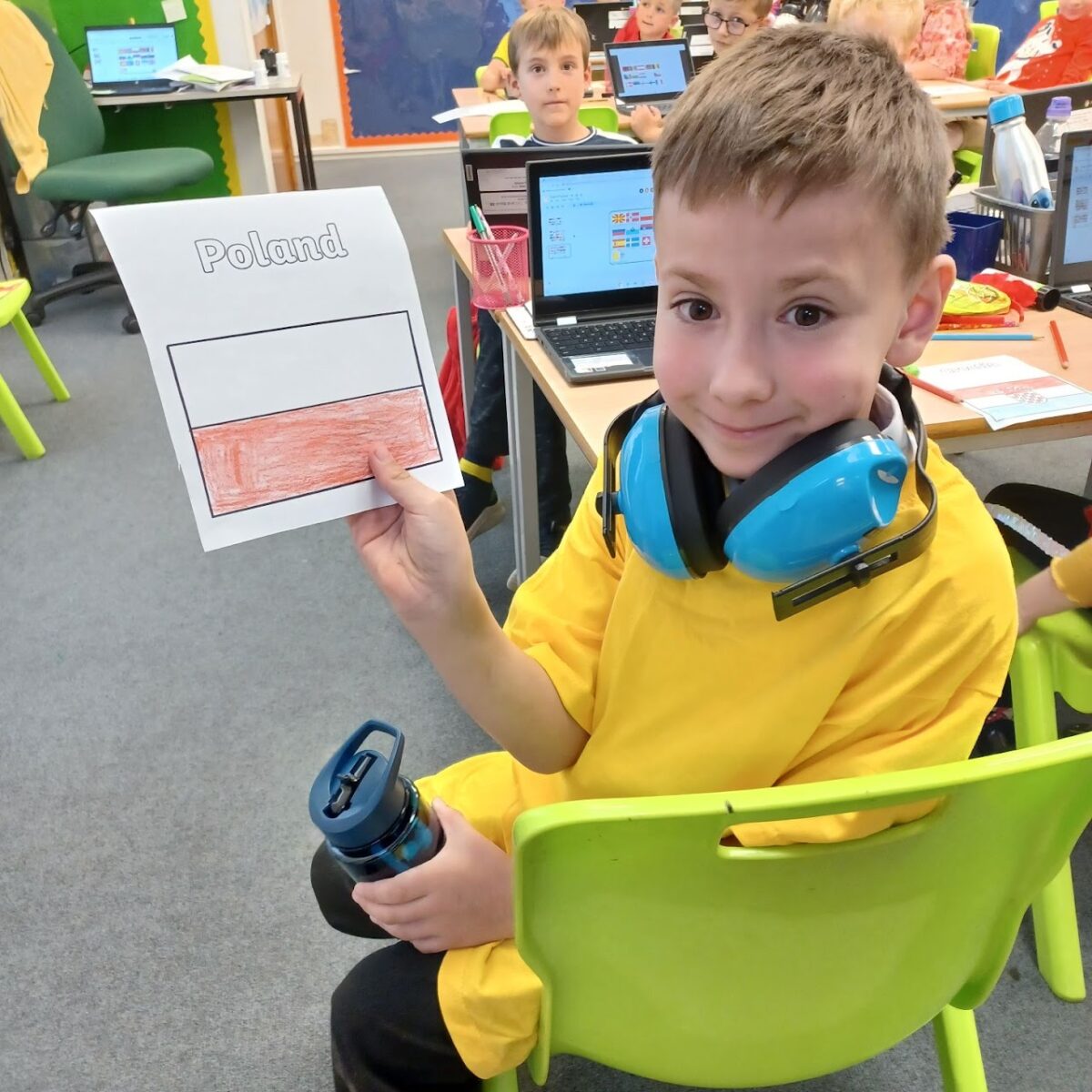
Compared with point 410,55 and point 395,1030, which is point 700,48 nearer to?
point 410,55

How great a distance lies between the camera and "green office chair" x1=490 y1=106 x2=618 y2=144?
2928 mm

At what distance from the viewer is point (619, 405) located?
1.30 m

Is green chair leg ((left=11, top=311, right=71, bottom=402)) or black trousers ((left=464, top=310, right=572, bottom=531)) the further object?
green chair leg ((left=11, top=311, right=71, bottom=402))

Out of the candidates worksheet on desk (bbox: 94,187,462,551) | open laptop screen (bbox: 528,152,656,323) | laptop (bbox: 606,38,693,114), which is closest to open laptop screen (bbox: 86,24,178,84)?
laptop (bbox: 606,38,693,114)

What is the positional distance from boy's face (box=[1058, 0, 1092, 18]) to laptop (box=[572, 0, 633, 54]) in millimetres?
1952

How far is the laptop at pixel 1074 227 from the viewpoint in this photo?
160cm

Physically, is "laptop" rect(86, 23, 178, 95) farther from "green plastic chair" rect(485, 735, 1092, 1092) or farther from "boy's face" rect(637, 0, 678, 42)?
"green plastic chair" rect(485, 735, 1092, 1092)

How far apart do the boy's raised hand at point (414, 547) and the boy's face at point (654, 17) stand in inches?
167

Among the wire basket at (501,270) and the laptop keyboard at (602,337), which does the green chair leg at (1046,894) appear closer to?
the laptop keyboard at (602,337)

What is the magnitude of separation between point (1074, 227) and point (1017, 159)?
0.20 m

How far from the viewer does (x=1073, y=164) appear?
1.61m

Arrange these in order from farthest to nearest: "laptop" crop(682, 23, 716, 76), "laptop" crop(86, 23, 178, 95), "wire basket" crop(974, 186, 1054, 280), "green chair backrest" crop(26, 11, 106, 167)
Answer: "laptop" crop(86, 23, 178, 95), "laptop" crop(682, 23, 716, 76), "green chair backrest" crop(26, 11, 106, 167), "wire basket" crop(974, 186, 1054, 280)

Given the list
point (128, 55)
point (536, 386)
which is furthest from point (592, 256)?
point (128, 55)

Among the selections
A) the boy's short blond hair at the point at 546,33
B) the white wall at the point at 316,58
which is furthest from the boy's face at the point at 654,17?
the white wall at the point at 316,58
